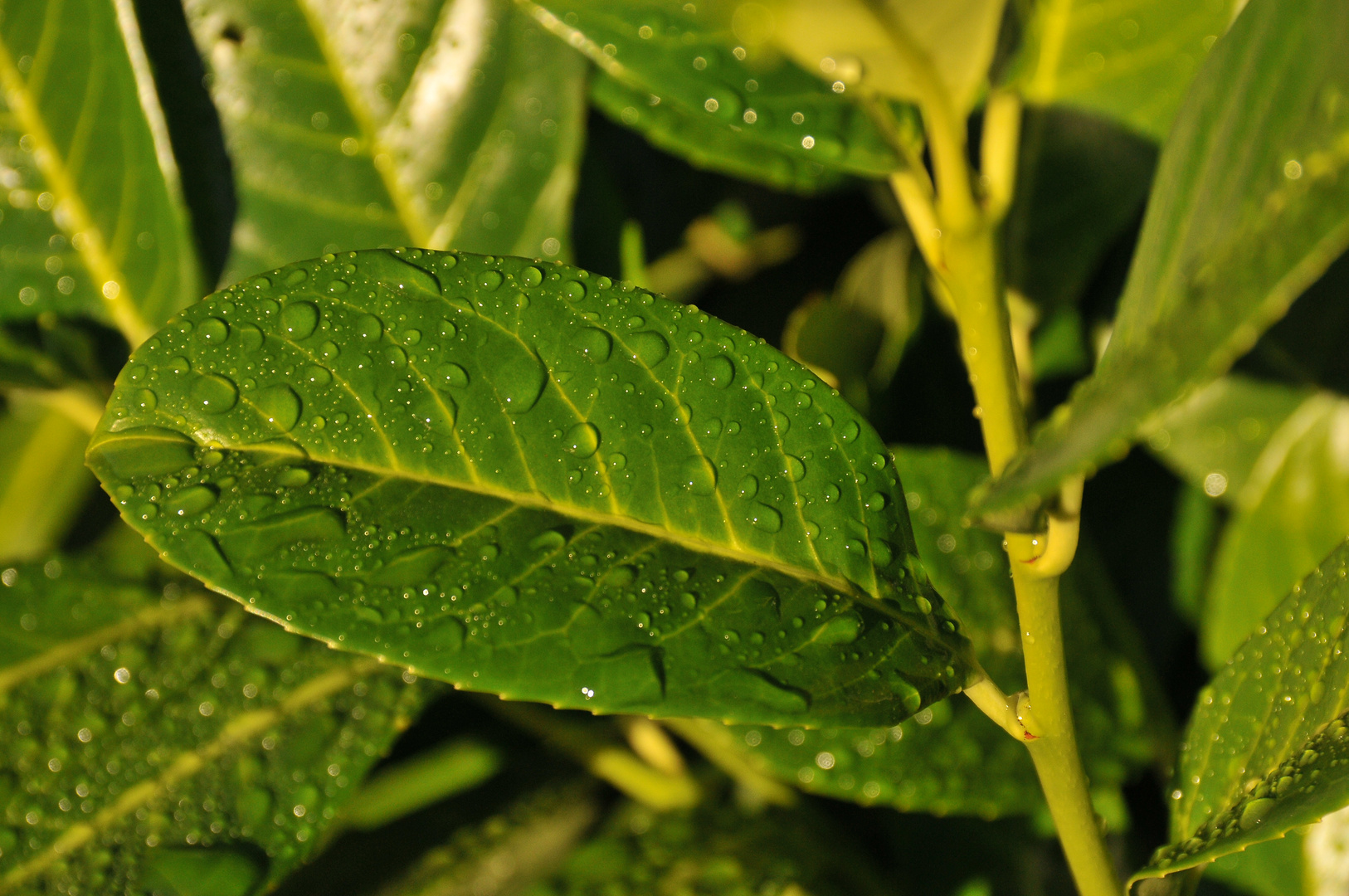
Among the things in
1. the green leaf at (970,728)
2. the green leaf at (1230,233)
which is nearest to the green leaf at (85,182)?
the green leaf at (970,728)

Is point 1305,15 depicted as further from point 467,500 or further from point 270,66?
point 270,66

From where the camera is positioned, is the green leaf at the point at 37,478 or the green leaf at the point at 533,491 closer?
the green leaf at the point at 533,491

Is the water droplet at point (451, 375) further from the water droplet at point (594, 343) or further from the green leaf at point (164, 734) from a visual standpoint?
the green leaf at point (164, 734)

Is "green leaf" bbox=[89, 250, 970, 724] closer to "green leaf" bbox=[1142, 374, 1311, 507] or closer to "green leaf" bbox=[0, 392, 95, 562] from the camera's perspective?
"green leaf" bbox=[1142, 374, 1311, 507]

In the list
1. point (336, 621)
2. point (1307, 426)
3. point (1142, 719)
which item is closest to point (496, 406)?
point (336, 621)

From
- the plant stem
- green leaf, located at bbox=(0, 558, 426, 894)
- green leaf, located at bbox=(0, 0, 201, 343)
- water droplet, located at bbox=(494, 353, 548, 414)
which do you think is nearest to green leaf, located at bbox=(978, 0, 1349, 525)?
the plant stem

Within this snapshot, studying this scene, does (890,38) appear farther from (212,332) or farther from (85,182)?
(85,182)
